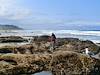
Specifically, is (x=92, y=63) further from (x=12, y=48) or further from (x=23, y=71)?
(x=12, y=48)

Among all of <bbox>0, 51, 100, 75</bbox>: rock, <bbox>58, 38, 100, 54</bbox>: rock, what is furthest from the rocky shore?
<bbox>58, 38, 100, 54</bbox>: rock

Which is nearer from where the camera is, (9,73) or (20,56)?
(9,73)

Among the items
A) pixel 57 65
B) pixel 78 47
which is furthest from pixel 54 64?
pixel 78 47

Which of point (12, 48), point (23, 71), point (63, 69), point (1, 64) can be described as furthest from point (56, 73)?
point (12, 48)

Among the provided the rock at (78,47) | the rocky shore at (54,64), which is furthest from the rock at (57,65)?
the rock at (78,47)

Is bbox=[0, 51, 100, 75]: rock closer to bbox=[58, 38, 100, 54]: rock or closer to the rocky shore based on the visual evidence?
the rocky shore

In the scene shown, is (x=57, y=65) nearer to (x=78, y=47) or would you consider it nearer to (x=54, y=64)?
(x=54, y=64)

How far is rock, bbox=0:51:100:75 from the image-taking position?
2577 centimetres

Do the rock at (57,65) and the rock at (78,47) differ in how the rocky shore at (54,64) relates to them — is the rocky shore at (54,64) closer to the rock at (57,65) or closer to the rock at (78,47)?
the rock at (57,65)

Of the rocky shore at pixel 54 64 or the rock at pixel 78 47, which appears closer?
the rocky shore at pixel 54 64

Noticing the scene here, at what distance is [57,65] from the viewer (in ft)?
87.5

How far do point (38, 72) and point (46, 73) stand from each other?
2.40 feet

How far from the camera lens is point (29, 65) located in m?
26.7

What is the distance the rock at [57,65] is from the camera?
1014 inches
